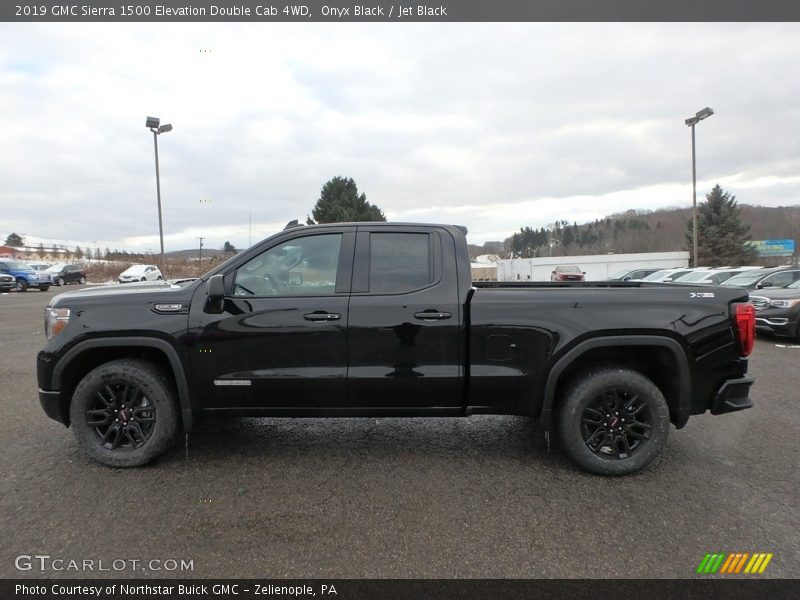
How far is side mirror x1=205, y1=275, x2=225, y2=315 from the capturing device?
351 cm

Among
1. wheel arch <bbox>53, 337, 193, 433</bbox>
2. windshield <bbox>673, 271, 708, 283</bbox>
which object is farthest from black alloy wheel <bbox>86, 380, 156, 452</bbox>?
windshield <bbox>673, 271, 708, 283</bbox>

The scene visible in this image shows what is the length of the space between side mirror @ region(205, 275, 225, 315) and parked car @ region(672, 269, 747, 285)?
44.8 feet

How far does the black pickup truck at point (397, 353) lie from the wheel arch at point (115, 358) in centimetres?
2

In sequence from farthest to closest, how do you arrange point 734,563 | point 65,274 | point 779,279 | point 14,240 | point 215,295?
1. point 14,240
2. point 65,274
3. point 779,279
4. point 215,295
5. point 734,563

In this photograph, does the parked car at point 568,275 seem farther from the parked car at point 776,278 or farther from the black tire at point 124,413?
the black tire at point 124,413

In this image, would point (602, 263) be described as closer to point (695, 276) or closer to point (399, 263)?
point (695, 276)

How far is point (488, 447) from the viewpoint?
421cm

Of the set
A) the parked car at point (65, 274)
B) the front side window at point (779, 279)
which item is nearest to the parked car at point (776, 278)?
the front side window at point (779, 279)

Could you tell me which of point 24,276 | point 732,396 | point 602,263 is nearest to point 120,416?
point 732,396

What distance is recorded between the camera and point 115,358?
3.84 m

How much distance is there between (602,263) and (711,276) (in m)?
36.0

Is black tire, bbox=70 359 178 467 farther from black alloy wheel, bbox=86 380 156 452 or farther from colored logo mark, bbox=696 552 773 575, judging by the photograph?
colored logo mark, bbox=696 552 773 575
